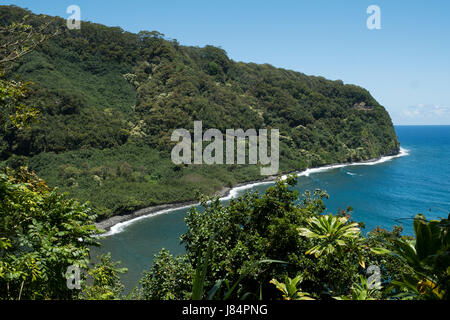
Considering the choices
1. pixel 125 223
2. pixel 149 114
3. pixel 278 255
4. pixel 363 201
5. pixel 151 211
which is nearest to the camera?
pixel 278 255

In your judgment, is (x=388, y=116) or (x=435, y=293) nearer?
(x=435, y=293)

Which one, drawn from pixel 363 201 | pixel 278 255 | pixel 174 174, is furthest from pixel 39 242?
pixel 363 201

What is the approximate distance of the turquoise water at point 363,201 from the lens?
1168 inches

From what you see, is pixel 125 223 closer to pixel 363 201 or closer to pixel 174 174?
pixel 174 174

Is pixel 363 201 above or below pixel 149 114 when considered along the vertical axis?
below

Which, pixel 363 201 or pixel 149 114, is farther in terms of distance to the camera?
pixel 149 114

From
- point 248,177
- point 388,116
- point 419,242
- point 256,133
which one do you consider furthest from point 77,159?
point 388,116

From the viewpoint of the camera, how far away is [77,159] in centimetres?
4631

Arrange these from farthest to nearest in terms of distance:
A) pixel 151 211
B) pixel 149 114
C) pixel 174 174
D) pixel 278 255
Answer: pixel 149 114, pixel 174 174, pixel 151 211, pixel 278 255

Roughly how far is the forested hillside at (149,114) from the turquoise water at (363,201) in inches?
196

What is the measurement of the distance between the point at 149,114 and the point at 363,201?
37.5 m

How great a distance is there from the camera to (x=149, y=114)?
60.1m
